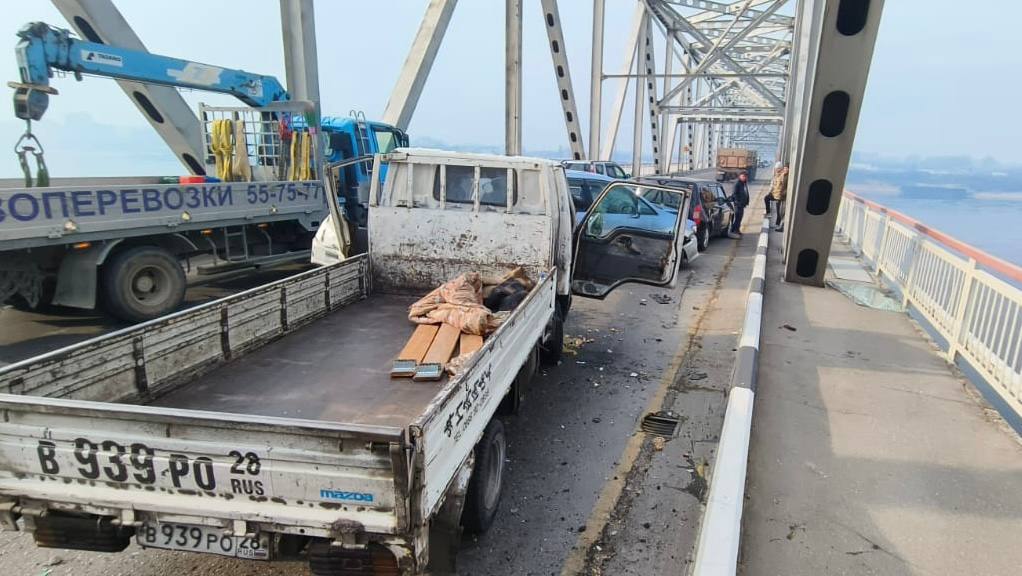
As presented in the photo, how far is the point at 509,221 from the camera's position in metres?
5.77

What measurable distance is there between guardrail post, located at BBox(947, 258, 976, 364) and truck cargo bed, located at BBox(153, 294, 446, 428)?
5.30 m

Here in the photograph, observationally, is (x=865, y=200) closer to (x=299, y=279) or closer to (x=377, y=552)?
(x=299, y=279)

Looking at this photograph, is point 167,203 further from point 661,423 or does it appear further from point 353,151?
point 661,423

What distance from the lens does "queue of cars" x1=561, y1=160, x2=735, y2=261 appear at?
10172mm

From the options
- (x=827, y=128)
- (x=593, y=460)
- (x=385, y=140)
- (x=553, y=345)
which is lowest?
(x=593, y=460)

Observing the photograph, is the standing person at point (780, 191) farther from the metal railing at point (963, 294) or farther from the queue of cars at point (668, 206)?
the metal railing at point (963, 294)

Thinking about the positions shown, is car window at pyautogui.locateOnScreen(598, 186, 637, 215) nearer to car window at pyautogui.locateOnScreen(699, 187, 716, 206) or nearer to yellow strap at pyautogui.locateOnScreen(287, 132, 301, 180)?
car window at pyautogui.locateOnScreen(699, 187, 716, 206)

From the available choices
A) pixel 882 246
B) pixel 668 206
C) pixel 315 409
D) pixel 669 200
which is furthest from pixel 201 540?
pixel 669 200

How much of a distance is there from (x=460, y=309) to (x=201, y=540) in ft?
8.99

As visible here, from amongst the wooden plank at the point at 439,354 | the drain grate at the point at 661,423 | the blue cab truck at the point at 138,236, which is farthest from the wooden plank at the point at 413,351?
the blue cab truck at the point at 138,236

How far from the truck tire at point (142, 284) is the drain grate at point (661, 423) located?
244 inches

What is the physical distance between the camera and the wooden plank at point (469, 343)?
4.44 meters

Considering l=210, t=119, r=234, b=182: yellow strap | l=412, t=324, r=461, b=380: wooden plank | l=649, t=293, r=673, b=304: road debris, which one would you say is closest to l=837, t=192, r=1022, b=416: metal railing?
l=649, t=293, r=673, b=304: road debris

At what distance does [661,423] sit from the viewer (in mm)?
4996
